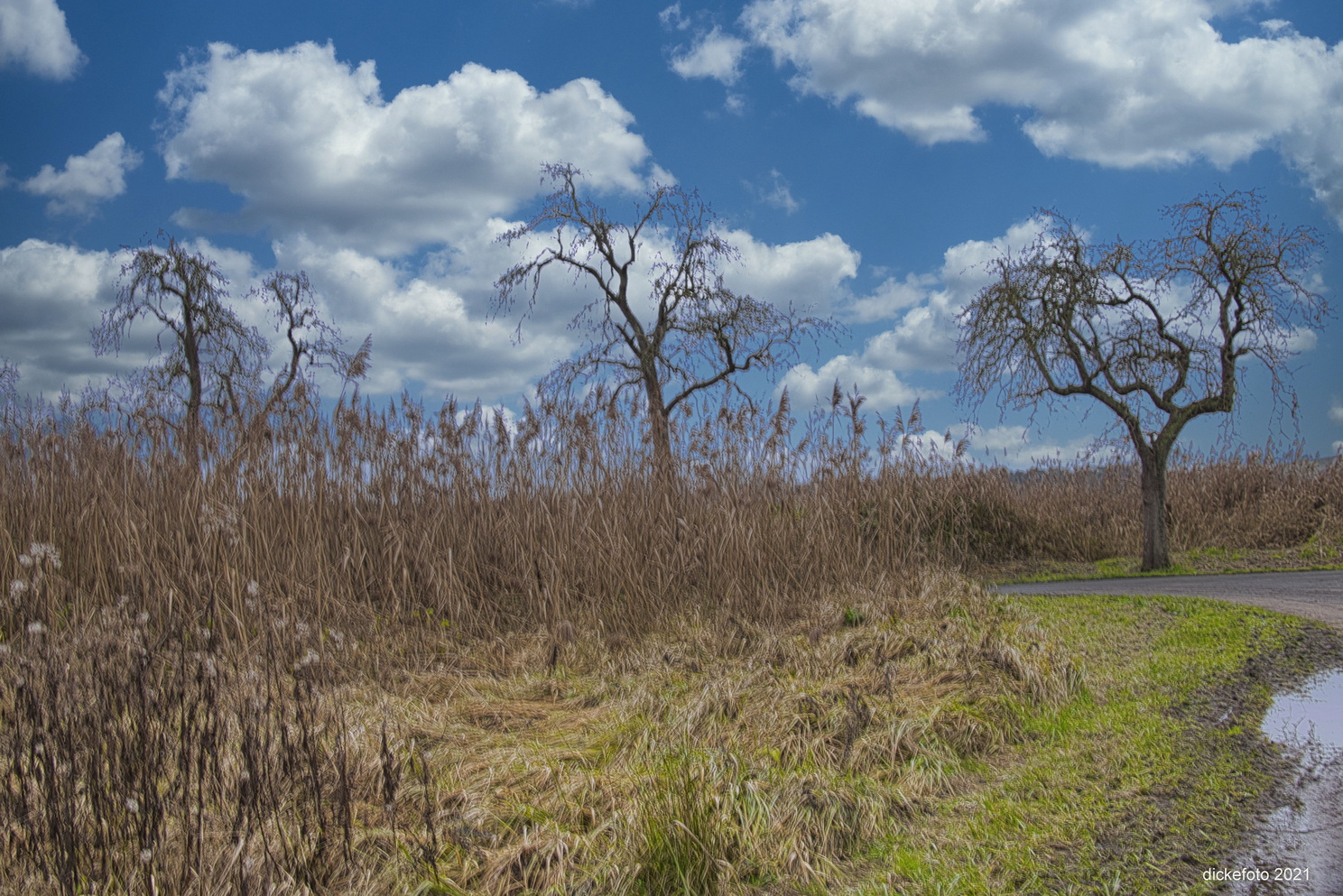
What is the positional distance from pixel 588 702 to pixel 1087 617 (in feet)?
15.9

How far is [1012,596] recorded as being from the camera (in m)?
9.19

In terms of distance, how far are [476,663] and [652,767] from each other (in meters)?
3.06

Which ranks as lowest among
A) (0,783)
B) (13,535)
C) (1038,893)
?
(1038,893)

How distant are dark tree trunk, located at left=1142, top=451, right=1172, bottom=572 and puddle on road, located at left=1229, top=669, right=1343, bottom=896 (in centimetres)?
853

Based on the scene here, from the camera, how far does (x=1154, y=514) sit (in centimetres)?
1304

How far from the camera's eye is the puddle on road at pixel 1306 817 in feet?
9.90

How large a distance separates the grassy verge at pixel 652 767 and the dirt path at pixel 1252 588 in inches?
92.0

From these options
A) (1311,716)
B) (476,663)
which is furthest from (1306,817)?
(476,663)

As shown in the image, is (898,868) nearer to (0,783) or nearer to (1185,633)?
(0,783)

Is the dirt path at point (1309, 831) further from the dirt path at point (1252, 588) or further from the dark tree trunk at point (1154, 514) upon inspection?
the dark tree trunk at point (1154, 514)

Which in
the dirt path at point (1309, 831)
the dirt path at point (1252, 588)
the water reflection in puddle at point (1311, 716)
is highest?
the dirt path at point (1252, 588)

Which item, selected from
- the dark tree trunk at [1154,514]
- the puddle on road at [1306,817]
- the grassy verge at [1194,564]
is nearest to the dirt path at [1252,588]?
the grassy verge at [1194,564]

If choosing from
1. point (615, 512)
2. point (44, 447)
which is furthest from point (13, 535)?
point (615, 512)

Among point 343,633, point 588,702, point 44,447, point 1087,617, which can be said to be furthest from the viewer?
point 44,447
